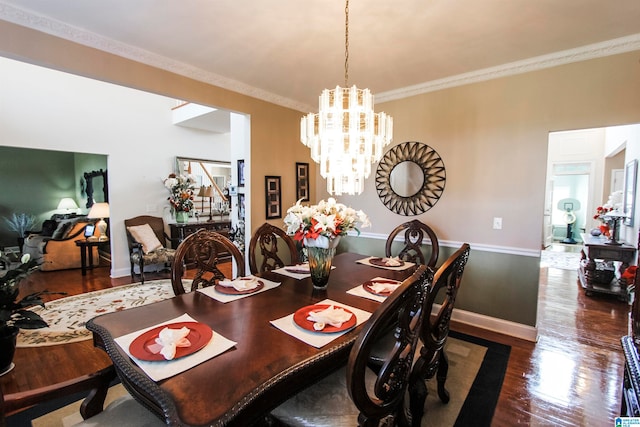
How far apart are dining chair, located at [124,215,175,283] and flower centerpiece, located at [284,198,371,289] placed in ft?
12.1

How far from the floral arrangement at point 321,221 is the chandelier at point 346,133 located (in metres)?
0.44

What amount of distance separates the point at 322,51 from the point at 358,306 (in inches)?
84.6

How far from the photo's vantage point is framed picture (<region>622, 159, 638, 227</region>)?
407 cm

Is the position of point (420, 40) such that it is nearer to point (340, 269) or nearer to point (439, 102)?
point (439, 102)

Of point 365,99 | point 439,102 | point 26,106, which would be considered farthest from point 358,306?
point 26,106

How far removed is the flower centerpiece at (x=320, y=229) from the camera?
183cm

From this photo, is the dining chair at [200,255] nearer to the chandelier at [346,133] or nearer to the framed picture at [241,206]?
the chandelier at [346,133]

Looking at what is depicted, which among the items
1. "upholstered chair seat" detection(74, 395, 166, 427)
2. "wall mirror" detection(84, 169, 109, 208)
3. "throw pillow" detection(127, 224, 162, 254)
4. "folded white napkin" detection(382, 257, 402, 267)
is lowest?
"upholstered chair seat" detection(74, 395, 166, 427)

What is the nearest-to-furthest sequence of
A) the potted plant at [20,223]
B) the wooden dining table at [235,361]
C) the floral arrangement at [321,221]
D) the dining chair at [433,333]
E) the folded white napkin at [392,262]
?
the wooden dining table at [235,361] → the dining chair at [433,333] → the floral arrangement at [321,221] → the folded white napkin at [392,262] → the potted plant at [20,223]

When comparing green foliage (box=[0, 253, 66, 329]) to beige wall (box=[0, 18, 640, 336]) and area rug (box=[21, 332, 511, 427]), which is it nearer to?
area rug (box=[21, 332, 511, 427])

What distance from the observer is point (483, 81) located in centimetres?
305

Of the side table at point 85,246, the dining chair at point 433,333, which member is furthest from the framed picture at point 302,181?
the side table at point 85,246

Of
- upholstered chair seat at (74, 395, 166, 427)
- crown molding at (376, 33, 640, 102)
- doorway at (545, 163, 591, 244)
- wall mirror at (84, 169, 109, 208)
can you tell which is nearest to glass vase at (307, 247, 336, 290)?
upholstered chair seat at (74, 395, 166, 427)

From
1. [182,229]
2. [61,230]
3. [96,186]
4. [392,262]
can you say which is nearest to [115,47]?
[392,262]
